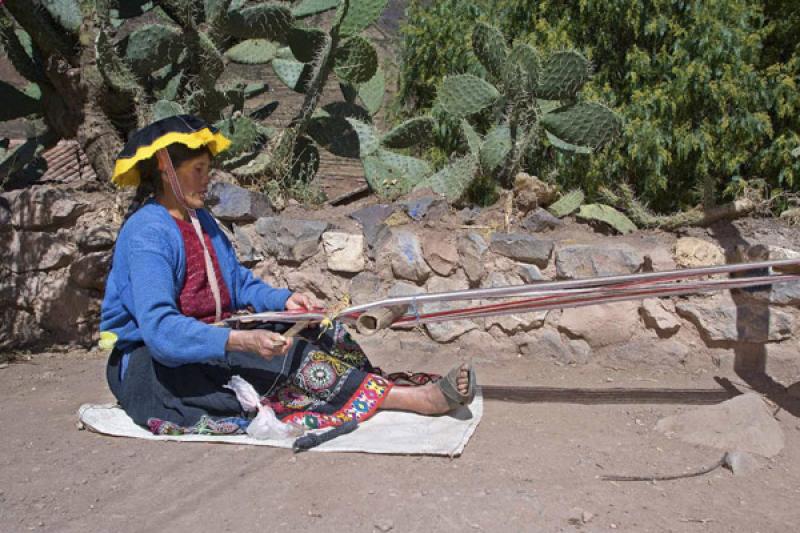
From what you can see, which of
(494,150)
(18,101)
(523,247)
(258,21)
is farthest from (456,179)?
(18,101)

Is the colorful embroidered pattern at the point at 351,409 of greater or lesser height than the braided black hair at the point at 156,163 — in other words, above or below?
below

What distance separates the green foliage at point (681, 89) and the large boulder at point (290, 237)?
4.84 feet

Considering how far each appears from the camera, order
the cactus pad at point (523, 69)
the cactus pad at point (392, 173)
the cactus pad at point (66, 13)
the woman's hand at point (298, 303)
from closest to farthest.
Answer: the woman's hand at point (298, 303), the cactus pad at point (523, 69), the cactus pad at point (66, 13), the cactus pad at point (392, 173)

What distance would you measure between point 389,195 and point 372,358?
109cm

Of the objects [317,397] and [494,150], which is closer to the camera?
[317,397]

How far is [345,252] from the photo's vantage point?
422 centimetres

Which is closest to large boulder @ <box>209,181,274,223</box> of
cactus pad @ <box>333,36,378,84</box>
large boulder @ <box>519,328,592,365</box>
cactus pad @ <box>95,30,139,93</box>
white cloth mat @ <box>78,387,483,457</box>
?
cactus pad @ <box>95,30,139,93</box>

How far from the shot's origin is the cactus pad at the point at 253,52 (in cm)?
508

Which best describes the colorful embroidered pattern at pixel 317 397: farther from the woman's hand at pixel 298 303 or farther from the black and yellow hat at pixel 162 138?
the black and yellow hat at pixel 162 138

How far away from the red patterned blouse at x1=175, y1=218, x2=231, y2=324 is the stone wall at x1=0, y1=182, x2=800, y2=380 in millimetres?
1336

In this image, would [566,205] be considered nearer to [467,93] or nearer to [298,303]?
[467,93]

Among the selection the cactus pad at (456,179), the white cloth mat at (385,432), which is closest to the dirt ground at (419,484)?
the white cloth mat at (385,432)

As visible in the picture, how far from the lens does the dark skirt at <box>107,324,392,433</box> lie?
2.83 metres

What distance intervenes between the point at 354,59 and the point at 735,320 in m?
2.78
